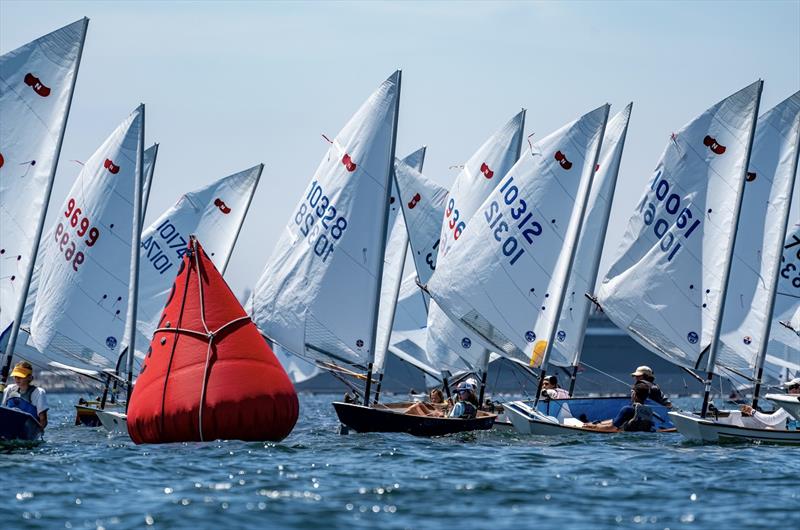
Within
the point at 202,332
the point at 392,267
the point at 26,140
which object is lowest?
the point at 202,332

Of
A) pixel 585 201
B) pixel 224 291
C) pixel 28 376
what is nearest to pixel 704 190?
pixel 585 201

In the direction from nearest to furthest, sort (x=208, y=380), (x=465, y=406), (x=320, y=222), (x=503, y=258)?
1. (x=208, y=380)
2. (x=465, y=406)
3. (x=320, y=222)
4. (x=503, y=258)

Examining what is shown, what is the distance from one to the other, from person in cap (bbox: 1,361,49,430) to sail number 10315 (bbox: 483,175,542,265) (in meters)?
11.3

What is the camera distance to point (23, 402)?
18.6 metres

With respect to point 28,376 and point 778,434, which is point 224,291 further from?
point 778,434

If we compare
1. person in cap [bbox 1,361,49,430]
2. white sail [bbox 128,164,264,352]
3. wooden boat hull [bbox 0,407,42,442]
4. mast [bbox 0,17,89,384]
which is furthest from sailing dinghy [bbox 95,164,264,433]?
wooden boat hull [bbox 0,407,42,442]

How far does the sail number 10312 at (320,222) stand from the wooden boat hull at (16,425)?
28.8ft

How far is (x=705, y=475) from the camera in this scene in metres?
16.6

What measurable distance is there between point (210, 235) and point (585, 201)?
1194cm

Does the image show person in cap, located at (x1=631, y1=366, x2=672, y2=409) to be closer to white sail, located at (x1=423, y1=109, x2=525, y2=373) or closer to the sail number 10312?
white sail, located at (x1=423, y1=109, x2=525, y2=373)

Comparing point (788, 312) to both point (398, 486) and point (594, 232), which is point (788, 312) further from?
point (398, 486)

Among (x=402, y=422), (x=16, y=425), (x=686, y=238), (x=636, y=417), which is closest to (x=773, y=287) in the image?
(x=686, y=238)

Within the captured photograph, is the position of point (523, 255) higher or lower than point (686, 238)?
lower

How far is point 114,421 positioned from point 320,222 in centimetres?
541
